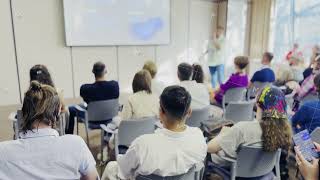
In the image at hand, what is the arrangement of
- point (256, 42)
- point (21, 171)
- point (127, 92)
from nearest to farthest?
point (21, 171), point (127, 92), point (256, 42)

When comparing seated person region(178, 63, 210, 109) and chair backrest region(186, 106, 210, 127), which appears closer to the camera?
chair backrest region(186, 106, 210, 127)

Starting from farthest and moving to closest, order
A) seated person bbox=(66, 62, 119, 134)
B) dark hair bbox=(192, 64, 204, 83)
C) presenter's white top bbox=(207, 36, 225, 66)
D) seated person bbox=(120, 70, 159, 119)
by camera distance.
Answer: presenter's white top bbox=(207, 36, 225, 66) < dark hair bbox=(192, 64, 204, 83) < seated person bbox=(66, 62, 119, 134) < seated person bbox=(120, 70, 159, 119)

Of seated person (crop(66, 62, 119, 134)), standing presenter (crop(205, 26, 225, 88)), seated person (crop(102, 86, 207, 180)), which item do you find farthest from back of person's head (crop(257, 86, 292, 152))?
standing presenter (crop(205, 26, 225, 88))

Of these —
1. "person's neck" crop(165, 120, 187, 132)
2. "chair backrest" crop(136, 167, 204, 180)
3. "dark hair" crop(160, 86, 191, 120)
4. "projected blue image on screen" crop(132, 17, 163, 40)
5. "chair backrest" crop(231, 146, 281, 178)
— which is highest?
"projected blue image on screen" crop(132, 17, 163, 40)

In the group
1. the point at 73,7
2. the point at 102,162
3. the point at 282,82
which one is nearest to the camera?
the point at 102,162

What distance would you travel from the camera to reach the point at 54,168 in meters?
1.30

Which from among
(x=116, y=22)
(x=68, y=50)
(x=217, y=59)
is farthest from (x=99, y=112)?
(x=217, y=59)

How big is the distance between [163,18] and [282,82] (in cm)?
318

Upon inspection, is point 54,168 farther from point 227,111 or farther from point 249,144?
point 227,111

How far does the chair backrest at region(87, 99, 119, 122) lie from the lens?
113 inches

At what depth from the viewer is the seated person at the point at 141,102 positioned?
2.55 metres

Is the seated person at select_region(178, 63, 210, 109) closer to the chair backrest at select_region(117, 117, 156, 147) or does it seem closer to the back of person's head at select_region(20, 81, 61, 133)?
the chair backrest at select_region(117, 117, 156, 147)

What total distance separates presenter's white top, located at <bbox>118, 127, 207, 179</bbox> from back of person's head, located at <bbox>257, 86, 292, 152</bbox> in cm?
51

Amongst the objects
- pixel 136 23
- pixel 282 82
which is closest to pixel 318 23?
pixel 282 82
